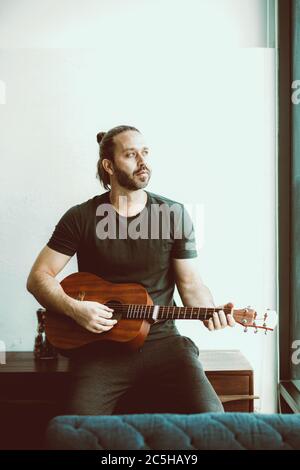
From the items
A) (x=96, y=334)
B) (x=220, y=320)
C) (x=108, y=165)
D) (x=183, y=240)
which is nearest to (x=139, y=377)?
(x=96, y=334)

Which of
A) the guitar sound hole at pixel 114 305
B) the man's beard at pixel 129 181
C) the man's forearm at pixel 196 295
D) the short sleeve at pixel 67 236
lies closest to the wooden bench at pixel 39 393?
the man's forearm at pixel 196 295

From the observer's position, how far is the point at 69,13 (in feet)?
8.68

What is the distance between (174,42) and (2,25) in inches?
35.8

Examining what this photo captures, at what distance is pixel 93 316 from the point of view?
192 centimetres

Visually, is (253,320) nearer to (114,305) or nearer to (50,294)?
(114,305)

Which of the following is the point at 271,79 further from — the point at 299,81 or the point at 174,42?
the point at 174,42

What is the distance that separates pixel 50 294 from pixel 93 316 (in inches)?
9.3

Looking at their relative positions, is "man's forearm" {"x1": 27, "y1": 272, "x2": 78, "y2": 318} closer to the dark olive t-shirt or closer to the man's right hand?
the man's right hand

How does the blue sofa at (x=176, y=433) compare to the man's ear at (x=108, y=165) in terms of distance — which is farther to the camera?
the man's ear at (x=108, y=165)

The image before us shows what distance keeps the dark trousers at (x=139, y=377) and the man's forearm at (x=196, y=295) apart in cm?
19

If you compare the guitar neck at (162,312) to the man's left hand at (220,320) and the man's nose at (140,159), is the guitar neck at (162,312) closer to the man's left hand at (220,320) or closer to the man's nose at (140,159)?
the man's left hand at (220,320)

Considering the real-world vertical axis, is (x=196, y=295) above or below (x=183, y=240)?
below

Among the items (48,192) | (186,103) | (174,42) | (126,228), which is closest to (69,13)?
(174,42)

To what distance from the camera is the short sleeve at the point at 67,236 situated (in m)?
2.15
